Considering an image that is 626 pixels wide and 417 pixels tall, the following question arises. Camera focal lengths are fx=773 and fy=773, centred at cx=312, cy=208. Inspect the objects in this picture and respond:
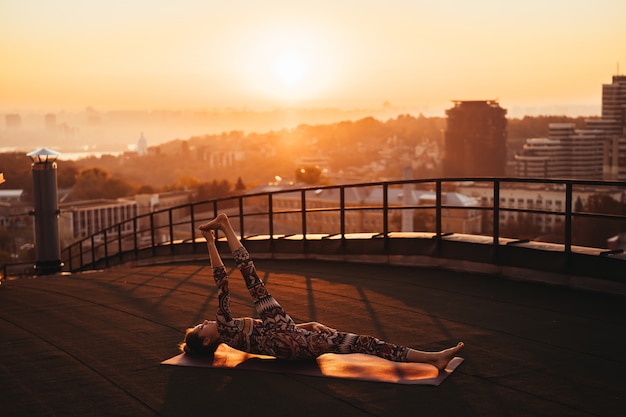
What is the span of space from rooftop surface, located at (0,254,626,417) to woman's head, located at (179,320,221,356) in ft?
0.83

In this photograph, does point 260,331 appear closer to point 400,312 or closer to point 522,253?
point 400,312

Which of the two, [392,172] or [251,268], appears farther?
[392,172]

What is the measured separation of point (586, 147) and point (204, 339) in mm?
57058

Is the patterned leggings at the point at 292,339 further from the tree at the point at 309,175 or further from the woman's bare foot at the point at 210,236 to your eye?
the tree at the point at 309,175

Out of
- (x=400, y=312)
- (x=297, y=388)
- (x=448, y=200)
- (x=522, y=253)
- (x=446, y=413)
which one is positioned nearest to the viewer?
(x=446, y=413)

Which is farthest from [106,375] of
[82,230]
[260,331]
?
[82,230]

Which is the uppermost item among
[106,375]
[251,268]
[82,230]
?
[251,268]

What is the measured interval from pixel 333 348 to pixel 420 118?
12358 cm

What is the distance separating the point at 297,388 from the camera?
195 inches

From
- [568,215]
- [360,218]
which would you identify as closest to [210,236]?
[568,215]

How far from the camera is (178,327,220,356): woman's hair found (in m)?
5.64

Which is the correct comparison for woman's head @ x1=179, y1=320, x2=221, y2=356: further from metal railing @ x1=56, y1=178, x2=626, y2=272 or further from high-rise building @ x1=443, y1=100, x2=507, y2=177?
high-rise building @ x1=443, y1=100, x2=507, y2=177

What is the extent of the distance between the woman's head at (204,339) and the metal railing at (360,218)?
363 centimetres

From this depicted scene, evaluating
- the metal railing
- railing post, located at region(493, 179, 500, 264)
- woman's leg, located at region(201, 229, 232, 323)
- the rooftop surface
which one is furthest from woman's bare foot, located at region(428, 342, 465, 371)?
railing post, located at region(493, 179, 500, 264)
